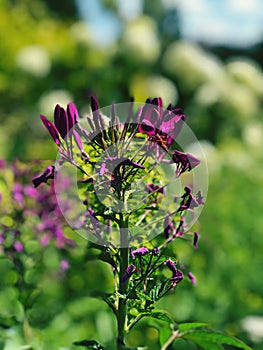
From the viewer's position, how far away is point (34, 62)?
2854 millimetres

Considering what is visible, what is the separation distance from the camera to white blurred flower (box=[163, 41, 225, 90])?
9.70ft

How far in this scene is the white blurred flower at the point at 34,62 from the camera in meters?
2.85

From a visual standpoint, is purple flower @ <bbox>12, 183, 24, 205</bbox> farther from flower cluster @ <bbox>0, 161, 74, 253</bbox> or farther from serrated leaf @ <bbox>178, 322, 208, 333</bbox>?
serrated leaf @ <bbox>178, 322, 208, 333</bbox>

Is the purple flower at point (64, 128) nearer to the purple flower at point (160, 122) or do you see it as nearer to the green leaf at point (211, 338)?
the purple flower at point (160, 122)

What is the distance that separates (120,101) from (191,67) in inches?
24.2

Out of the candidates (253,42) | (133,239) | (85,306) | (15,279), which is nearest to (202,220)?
(85,306)

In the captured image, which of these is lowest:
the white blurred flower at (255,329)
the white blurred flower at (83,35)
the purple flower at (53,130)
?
the white blurred flower at (83,35)

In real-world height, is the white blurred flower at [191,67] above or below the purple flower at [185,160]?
below

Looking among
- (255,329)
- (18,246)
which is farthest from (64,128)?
(255,329)

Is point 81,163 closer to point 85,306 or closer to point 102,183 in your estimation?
point 102,183

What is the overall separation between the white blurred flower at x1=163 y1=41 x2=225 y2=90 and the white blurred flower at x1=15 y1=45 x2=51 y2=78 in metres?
0.77

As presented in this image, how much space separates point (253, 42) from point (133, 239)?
10.1 metres

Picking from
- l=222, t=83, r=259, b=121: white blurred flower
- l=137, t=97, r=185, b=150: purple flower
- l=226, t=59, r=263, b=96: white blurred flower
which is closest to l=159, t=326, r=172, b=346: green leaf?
l=137, t=97, r=185, b=150: purple flower

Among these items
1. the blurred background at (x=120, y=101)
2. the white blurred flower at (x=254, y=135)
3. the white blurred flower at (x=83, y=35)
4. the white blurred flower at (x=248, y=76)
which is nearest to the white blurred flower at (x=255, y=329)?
the blurred background at (x=120, y=101)
